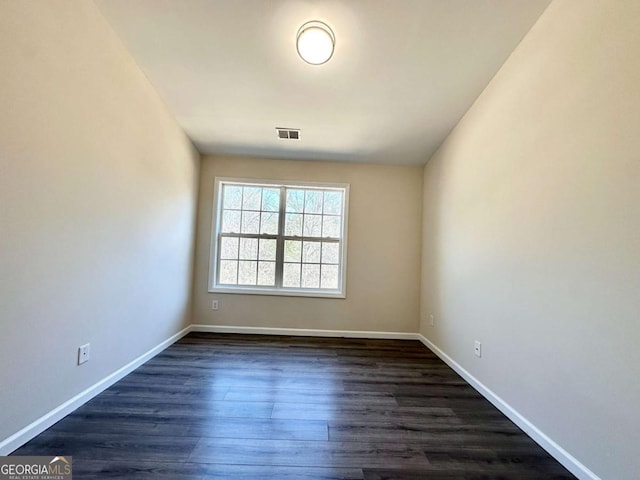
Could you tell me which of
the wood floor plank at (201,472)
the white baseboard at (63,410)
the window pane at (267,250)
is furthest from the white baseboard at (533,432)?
the white baseboard at (63,410)

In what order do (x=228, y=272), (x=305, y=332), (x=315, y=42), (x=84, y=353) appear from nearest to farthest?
(x=84, y=353)
(x=315, y=42)
(x=305, y=332)
(x=228, y=272)

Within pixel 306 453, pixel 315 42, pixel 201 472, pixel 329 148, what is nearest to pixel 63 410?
pixel 201 472

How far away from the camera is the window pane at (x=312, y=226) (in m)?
4.04

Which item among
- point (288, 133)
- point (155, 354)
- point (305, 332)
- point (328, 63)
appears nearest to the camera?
point (328, 63)

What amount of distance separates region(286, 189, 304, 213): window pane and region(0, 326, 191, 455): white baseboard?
2280 mm

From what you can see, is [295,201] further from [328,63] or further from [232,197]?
[328,63]

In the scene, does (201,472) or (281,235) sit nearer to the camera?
(201,472)

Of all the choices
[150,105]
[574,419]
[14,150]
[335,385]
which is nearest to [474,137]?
[574,419]

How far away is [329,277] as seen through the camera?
401cm

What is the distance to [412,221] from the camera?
3969mm

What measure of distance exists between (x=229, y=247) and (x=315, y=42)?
8.85 ft

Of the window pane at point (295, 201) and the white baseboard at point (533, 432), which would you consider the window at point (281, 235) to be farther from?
the white baseboard at point (533, 432)

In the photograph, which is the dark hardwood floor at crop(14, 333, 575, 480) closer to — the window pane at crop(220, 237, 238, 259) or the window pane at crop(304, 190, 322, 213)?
the window pane at crop(220, 237, 238, 259)

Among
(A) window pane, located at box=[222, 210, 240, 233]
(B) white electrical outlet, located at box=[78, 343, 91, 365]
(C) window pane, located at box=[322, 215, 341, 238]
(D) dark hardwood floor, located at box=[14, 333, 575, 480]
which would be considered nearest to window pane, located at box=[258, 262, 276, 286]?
(A) window pane, located at box=[222, 210, 240, 233]
